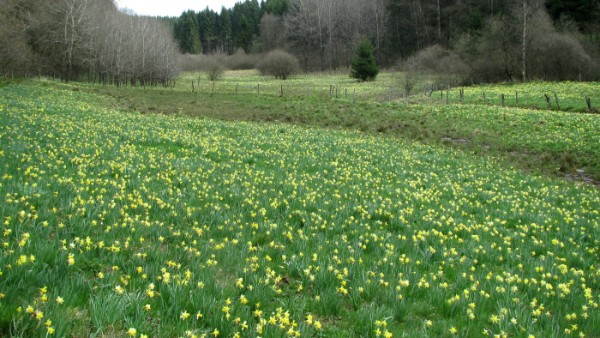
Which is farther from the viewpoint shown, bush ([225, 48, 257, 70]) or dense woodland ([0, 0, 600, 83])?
bush ([225, 48, 257, 70])

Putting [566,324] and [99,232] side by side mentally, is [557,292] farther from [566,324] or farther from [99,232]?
[99,232]

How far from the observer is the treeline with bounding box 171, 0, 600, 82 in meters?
56.2

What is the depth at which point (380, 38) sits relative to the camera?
97.0 m

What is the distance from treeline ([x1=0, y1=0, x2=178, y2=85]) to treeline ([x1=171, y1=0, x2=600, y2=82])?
4385 centimetres

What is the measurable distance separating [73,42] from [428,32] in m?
68.9

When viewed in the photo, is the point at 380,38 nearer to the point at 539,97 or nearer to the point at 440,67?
the point at 440,67

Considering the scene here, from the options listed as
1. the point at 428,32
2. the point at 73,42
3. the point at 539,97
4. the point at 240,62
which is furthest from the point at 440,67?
the point at 240,62

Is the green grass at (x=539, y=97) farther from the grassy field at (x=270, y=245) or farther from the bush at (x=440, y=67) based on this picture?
the grassy field at (x=270, y=245)

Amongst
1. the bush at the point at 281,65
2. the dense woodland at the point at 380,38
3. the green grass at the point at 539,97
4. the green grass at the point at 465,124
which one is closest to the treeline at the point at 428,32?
the dense woodland at the point at 380,38

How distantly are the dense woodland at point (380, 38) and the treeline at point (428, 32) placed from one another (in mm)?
189

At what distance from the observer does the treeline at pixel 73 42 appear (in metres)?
47.0

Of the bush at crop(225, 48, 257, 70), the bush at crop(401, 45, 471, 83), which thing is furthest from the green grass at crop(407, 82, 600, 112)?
the bush at crop(225, 48, 257, 70)

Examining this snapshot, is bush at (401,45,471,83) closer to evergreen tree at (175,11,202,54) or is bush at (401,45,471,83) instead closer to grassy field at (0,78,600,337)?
grassy field at (0,78,600,337)

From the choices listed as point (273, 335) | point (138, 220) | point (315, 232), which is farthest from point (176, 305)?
point (315, 232)
